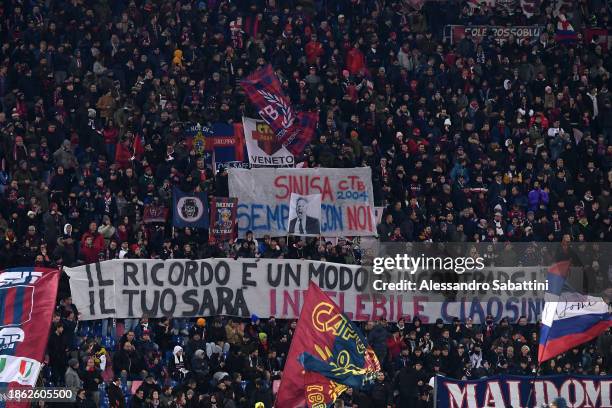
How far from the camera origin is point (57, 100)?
2947 centimetres

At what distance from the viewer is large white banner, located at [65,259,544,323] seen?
25.7 m

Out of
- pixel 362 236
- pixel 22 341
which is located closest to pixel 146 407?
pixel 22 341

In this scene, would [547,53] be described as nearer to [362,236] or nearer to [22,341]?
[362,236]

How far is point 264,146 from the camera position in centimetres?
3022

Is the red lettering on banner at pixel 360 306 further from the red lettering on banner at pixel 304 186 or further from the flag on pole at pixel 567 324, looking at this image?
the flag on pole at pixel 567 324

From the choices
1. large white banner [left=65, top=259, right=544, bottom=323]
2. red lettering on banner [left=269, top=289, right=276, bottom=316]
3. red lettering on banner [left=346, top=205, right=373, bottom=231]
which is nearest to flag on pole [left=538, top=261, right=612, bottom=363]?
large white banner [left=65, top=259, right=544, bottom=323]

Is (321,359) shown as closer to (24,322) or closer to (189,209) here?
(24,322)

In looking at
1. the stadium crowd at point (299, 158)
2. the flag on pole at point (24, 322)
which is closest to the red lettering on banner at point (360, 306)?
the stadium crowd at point (299, 158)

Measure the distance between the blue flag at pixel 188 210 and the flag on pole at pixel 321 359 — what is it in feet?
18.4

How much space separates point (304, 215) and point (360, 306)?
2258 millimetres

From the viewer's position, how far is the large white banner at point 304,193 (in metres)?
28.6

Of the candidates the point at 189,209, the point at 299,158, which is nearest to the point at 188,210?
the point at 189,209

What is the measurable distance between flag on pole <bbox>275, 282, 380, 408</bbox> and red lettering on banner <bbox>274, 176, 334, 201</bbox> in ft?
21.5

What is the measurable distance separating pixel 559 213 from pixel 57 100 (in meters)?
8.46
